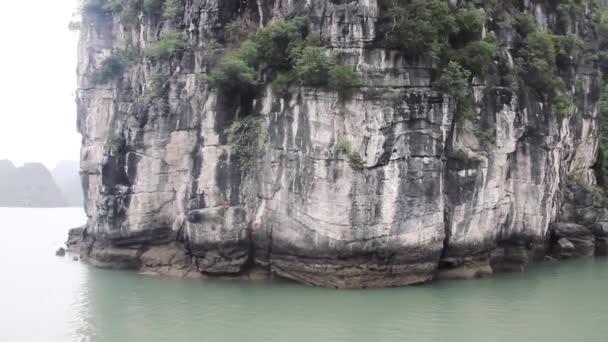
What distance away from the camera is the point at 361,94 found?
1579 centimetres

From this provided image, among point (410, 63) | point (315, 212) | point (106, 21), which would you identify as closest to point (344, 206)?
point (315, 212)

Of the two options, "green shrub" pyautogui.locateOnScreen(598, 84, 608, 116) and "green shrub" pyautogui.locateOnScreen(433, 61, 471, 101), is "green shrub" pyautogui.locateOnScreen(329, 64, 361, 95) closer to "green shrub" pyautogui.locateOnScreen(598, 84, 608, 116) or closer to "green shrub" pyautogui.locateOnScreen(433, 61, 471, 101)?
"green shrub" pyautogui.locateOnScreen(433, 61, 471, 101)

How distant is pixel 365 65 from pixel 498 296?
6189 millimetres

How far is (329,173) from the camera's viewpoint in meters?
15.8

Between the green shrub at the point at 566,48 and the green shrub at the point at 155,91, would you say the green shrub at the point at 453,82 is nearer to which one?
the green shrub at the point at 566,48

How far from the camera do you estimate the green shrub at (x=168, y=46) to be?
59.9ft

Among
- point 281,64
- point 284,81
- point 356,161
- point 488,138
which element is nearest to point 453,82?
point 488,138

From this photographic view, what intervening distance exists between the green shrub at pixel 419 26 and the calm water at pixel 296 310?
227 inches

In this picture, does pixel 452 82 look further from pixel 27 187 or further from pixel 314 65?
pixel 27 187

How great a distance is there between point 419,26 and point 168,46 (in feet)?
22.7

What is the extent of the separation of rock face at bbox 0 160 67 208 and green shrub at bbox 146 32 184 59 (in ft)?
202

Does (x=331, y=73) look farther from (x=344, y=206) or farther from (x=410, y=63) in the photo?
(x=344, y=206)

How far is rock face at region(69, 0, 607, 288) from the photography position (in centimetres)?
1577

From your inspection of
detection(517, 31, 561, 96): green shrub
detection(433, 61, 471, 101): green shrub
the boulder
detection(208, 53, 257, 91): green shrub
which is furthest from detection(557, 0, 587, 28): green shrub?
detection(208, 53, 257, 91): green shrub
